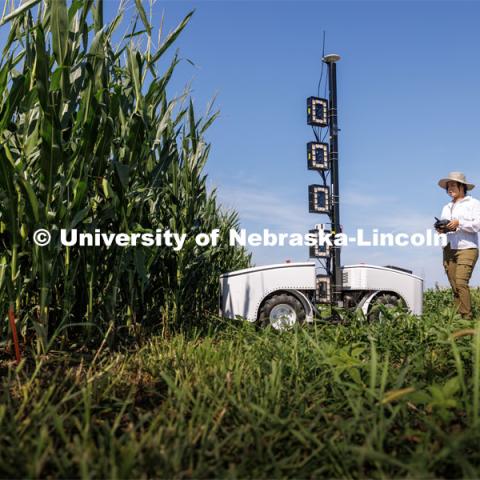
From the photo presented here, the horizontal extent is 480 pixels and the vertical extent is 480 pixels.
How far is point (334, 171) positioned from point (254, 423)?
20.2 feet

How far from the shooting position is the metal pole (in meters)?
7.05

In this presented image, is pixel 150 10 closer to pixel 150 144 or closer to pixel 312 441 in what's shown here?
pixel 150 144

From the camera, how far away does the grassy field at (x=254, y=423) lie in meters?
1.50

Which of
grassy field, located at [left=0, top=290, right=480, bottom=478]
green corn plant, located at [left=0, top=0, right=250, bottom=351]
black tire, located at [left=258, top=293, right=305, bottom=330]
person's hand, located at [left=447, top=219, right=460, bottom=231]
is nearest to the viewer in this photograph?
grassy field, located at [left=0, top=290, right=480, bottom=478]

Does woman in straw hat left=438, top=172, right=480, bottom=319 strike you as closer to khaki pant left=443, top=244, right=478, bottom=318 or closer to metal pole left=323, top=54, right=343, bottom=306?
khaki pant left=443, top=244, right=478, bottom=318

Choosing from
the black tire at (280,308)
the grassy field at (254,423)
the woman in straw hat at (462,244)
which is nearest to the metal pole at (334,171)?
the black tire at (280,308)

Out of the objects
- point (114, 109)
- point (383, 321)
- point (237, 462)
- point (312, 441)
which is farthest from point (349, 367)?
point (114, 109)

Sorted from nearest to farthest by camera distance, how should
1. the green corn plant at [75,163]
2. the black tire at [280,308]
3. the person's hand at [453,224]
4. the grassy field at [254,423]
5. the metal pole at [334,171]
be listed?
the grassy field at [254,423] → the green corn plant at [75,163] → the person's hand at [453,224] → the black tire at [280,308] → the metal pole at [334,171]

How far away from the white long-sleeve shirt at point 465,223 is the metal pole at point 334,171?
165 cm

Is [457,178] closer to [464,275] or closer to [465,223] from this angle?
[465,223]

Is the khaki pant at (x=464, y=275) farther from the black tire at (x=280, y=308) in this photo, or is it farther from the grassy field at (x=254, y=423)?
the grassy field at (x=254, y=423)

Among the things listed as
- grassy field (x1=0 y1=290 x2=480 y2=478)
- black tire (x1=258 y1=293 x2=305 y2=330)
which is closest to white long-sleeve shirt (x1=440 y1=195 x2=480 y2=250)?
black tire (x1=258 y1=293 x2=305 y2=330)

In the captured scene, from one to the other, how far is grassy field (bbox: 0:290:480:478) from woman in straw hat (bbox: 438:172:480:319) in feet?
10.5

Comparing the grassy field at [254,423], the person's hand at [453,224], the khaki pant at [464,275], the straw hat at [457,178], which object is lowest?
the grassy field at [254,423]
